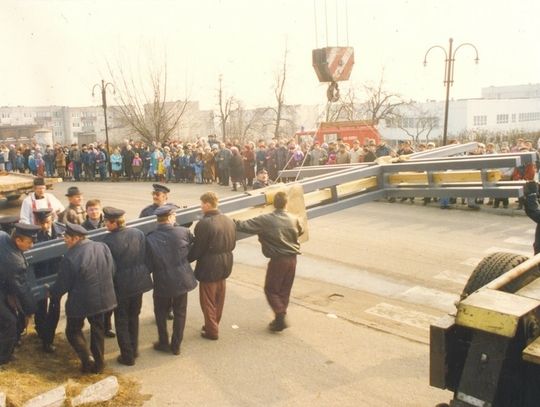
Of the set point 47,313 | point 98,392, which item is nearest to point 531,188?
point 98,392

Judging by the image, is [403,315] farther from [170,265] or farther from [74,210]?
[74,210]

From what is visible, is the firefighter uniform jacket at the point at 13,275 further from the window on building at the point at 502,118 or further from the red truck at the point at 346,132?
the window on building at the point at 502,118

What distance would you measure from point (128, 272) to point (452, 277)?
17.1ft

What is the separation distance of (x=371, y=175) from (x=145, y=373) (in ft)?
12.0

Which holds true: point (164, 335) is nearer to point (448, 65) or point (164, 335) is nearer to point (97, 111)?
point (448, 65)

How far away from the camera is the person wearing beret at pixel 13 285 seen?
5195 millimetres

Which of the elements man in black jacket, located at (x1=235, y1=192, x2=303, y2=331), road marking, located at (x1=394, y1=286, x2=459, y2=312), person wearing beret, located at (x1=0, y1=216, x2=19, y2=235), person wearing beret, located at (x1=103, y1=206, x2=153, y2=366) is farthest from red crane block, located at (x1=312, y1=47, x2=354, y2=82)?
person wearing beret, located at (x1=0, y1=216, x2=19, y2=235)

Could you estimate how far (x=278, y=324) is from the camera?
6.55 meters

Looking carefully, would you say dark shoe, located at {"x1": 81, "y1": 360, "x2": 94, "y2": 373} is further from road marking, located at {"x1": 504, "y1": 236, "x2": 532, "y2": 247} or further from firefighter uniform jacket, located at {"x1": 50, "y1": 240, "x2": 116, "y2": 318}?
road marking, located at {"x1": 504, "y1": 236, "x2": 532, "y2": 247}

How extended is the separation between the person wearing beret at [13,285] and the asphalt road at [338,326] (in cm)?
106

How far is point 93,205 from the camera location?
6828mm

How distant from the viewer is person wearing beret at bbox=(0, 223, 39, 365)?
5195 mm

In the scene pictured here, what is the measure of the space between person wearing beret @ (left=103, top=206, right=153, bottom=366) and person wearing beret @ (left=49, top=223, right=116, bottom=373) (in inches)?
6.2

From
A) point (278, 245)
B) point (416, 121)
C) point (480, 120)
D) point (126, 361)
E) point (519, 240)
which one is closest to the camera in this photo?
point (126, 361)
